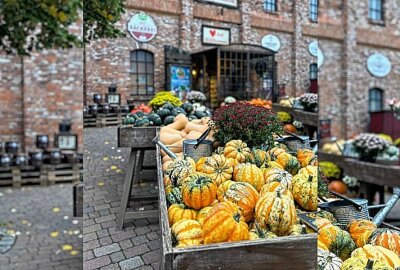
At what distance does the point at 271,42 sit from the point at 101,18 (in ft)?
1.28

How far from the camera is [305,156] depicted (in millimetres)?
842

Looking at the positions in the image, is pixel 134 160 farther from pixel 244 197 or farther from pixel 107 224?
pixel 244 197

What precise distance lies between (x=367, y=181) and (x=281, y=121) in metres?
1.44

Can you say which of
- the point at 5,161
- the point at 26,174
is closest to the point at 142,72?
the point at 5,161

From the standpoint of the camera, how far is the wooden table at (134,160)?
946 millimetres

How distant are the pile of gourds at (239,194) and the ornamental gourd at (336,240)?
0.05 meters

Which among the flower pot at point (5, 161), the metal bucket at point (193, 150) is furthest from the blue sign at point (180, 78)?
the flower pot at point (5, 161)

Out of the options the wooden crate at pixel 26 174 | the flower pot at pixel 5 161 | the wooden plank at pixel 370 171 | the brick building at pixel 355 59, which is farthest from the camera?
the wooden crate at pixel 26 174

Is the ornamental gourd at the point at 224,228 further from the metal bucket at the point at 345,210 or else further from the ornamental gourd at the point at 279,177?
the metal bucket at the point at 345,210

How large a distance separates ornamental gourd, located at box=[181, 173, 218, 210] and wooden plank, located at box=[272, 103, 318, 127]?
254 millimetres

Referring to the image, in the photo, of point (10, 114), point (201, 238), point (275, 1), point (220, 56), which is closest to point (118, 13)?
point (220, 56)

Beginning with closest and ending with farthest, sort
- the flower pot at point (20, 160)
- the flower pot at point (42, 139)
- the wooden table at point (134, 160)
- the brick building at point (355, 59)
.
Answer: the wooden table at point (134, 160)
the brick building at point (355, 59)
the flower pot at point (42, 139)
the flower pot at point (20, 160)

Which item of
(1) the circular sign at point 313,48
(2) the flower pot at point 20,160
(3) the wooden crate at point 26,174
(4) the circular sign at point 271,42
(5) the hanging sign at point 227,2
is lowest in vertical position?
(3) the wooden crate at point 26,174

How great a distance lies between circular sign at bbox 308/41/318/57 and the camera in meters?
0.78
